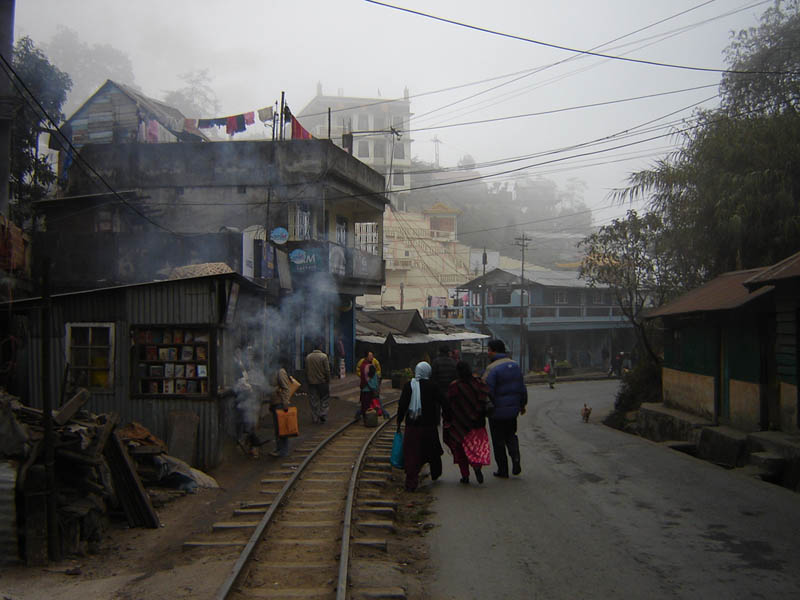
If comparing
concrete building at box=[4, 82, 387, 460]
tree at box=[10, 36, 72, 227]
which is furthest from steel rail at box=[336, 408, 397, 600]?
tree at box=[10, 36, 72, 227]

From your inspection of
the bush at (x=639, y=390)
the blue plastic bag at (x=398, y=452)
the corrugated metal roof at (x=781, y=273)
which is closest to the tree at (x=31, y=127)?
the blue plastic bag at (x=398, y=452)

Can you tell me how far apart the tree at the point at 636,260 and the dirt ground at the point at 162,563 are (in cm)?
1565

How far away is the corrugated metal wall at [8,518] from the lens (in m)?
6.21

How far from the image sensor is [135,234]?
19984 millimetres

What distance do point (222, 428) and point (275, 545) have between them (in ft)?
15.9

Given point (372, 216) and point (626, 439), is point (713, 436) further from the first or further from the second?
point (372, 216)

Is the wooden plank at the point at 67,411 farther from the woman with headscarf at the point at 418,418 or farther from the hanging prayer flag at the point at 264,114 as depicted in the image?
the hanging prayer flag at the point at 264,114

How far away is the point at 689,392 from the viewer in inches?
625

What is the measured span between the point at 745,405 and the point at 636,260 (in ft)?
33.6

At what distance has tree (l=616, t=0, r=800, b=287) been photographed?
1634 cm

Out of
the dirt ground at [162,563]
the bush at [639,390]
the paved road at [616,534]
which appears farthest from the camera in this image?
the bush at [639,390]

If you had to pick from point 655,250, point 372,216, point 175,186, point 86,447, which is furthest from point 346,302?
point 86,447

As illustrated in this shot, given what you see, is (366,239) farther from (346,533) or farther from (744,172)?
(346,533)

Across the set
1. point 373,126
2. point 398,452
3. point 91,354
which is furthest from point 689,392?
point 373,126
